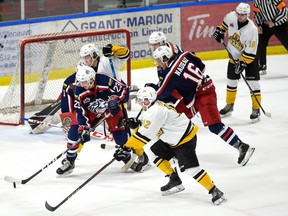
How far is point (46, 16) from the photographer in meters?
9.64

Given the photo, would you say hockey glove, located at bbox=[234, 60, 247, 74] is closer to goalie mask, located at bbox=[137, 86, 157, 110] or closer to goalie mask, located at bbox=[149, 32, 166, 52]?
goalie mask, located at bbox=[149, 32, 166, 52]

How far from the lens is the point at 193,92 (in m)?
6.77

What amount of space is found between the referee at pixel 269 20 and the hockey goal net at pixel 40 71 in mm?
2102

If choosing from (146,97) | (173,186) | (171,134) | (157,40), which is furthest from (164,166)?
(157,40)

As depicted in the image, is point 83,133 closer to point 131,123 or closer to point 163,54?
point 131,123

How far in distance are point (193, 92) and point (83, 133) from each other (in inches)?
37.4

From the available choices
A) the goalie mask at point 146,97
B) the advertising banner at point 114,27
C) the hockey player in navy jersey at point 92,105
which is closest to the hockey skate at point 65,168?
the hockey player in navy jersey at point 92,105

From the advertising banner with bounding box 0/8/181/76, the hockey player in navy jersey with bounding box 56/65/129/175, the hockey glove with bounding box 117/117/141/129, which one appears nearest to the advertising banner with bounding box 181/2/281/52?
the advertising banner with bounding box 0/8/181/76

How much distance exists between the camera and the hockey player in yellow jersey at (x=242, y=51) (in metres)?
7.87

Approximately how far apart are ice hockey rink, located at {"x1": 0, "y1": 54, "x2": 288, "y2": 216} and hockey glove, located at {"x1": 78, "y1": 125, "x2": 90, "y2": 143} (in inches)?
12.4

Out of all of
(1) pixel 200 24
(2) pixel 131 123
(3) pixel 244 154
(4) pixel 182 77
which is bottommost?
(1) pixel 200 24

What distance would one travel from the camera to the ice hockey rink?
580 centimetres

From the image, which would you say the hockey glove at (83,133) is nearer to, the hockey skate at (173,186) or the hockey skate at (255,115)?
the hockey skate at (173,186)

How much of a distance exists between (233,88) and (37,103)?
5.84 ft
